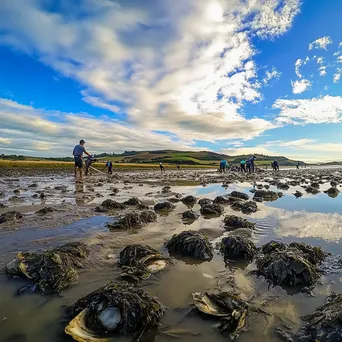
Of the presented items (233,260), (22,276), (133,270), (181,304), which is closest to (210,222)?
(233,260)

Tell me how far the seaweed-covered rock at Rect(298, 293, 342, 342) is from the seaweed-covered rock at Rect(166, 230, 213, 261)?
2185 mm

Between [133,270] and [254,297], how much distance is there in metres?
1.81

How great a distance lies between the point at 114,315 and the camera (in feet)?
9.50

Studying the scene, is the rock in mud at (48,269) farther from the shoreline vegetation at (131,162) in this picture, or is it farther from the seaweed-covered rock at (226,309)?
the shoreline vegetation at (131,162)

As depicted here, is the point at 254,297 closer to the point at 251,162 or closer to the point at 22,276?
the point at 22,276

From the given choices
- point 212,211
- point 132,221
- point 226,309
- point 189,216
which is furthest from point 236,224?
point 226,309

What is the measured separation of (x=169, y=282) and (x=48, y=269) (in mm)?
1795

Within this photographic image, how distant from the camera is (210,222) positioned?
26.3ft

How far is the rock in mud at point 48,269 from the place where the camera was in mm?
3695

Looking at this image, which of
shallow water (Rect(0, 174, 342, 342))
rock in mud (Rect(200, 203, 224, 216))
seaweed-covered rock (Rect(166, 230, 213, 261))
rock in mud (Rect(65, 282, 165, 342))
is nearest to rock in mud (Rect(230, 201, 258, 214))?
rock in mud (Rect(200, 203, 224, 216))

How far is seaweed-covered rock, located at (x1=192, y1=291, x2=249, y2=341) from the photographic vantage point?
280cm

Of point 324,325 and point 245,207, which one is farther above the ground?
point 324,325

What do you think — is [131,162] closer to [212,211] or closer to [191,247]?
[212,211]

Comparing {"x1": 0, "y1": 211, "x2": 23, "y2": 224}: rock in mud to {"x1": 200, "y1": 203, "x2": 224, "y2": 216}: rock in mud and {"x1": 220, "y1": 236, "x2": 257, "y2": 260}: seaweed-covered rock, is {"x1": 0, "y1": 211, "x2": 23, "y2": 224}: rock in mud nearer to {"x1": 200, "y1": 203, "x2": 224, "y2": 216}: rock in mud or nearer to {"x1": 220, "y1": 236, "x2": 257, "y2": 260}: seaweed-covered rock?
{"x1": 200, "y1": 203, "x2": 224, "y2": 216}: rock in mud
